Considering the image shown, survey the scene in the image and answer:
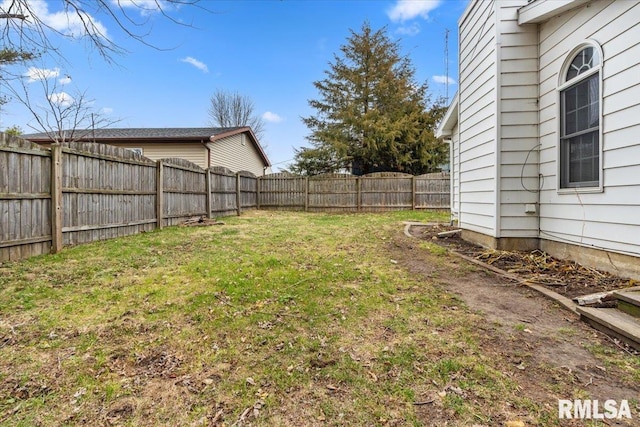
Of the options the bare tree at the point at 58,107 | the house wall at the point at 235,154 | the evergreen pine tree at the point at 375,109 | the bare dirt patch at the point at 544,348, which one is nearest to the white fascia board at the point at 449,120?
the bare dirt patch at the point at 544,348

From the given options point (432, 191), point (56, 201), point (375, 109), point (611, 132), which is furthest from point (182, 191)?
point (375, 109)

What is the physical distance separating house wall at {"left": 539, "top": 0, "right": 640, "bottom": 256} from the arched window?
102 mm

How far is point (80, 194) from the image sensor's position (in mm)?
5395

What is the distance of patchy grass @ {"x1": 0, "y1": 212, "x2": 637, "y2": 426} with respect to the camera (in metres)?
1.61

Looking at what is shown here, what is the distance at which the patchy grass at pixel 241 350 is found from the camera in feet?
5.27

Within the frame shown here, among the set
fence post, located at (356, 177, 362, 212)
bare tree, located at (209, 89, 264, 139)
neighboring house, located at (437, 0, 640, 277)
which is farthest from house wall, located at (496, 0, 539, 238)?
bare tree, located at (209, 89, 264, 139)

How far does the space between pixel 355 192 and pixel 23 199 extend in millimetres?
11305

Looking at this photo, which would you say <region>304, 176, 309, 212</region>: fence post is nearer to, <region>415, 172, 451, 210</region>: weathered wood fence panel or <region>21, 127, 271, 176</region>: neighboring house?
<region>21, 127, 271, 176</region>: neighboring house

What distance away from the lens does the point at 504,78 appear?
469cm

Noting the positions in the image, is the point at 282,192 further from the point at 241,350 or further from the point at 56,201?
the point at 241,350

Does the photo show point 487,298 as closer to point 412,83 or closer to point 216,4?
point 216,4

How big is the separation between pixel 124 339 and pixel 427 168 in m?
18.3

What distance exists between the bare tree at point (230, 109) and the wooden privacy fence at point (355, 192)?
1619 centimetres

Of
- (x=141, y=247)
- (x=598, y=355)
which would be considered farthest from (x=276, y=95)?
(x=598, y=355)
